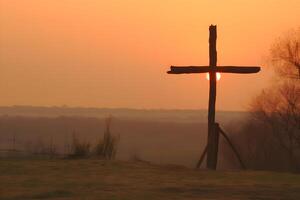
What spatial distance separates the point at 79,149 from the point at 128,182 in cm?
758

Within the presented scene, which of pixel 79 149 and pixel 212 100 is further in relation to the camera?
pixel 79 149

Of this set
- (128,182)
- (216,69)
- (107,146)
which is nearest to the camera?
(128,182)

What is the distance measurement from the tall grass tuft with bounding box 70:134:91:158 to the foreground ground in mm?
2175

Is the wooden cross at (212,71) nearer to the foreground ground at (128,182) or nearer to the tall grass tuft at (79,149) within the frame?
the foreground ground at (128,182)

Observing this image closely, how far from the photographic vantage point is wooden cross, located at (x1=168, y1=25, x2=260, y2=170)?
78.6 ft

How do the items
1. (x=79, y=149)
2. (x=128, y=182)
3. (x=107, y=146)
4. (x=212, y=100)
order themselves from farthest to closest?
(x=107, y=146), (x=79, y=149), (x=212, y=100), (x=128, y=182)

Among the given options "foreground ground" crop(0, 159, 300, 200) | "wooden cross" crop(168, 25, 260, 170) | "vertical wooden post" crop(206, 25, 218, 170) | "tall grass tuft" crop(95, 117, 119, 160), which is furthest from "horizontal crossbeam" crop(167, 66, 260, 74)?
"foreground ground" crop(0, 159, 300, 200)

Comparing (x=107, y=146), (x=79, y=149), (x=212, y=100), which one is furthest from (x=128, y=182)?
(x=107, y=146)

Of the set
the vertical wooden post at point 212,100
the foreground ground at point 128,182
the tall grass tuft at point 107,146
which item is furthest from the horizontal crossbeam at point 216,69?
the foreground ground at point 128,182

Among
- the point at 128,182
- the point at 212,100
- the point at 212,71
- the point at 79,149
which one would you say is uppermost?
the point at 212,71

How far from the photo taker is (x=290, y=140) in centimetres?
4728

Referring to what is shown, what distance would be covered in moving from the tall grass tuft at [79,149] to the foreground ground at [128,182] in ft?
7.13

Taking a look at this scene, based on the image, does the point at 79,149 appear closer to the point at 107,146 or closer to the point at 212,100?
the point at 107,146

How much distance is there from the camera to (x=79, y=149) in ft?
82.7
